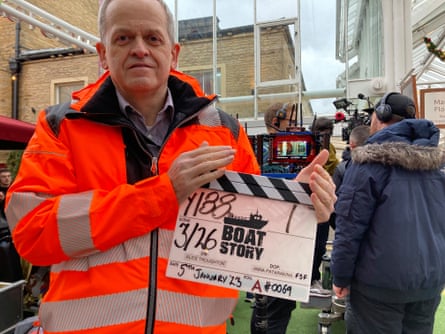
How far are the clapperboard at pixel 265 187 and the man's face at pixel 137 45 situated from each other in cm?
41

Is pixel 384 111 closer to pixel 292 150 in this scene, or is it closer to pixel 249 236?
pixel 292 150

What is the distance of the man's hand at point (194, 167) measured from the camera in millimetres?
1085

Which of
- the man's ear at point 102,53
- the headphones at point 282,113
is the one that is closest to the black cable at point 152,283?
the man's ear at point 102,53

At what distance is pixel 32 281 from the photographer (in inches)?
165

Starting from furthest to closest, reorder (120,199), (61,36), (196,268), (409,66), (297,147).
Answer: (61,36) < (409,66) < (297,147) < (196,268) < (120,199)

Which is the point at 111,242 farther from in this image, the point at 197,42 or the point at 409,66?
the point at 197,42

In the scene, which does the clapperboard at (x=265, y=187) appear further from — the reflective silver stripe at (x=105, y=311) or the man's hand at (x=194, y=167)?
the reflective silver stripe at (x=105, y=311)

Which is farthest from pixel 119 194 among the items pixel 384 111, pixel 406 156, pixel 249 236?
pixel 384 111

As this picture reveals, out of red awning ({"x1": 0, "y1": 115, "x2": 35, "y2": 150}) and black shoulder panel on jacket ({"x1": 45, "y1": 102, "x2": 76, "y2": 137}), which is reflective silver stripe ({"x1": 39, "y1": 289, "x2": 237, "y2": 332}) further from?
red awning ({"x1": 0, "y1": 115, "x2": 35, "y2": 150})

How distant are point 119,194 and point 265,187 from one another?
50 cm

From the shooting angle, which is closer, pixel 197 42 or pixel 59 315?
pixel 59 315

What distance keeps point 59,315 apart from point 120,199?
0.41 m

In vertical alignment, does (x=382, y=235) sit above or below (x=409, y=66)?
below

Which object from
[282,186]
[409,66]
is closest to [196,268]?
[282,186]
